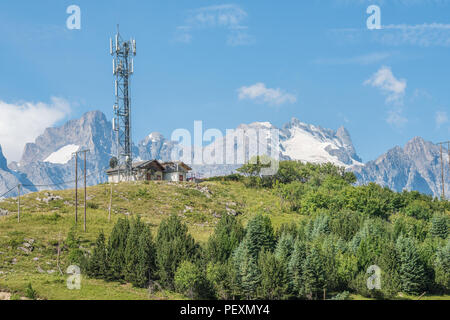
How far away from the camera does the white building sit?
101 m

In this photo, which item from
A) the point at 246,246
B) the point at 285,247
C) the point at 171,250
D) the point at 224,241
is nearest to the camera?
the point at 171,250

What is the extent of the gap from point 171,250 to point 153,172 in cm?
5657

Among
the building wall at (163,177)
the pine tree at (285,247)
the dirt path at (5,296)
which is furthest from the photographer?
the building wall at (163,177)

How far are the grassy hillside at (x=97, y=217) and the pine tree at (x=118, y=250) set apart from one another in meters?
1.79

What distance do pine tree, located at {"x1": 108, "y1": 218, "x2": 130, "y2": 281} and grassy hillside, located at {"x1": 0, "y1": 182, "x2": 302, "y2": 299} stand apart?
1.79 meters

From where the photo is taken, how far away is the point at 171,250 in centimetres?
4981

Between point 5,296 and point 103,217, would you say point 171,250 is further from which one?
point 103,217

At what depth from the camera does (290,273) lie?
49375 millimetres

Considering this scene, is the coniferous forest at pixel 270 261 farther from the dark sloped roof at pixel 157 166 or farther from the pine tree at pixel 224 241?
the dark sloped roof at pixel 157 166

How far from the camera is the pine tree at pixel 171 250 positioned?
159ft

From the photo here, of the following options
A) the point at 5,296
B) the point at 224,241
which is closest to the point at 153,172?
the point at 224,241

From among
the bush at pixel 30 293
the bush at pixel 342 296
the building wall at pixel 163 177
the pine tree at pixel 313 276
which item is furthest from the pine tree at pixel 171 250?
the building wall at pixel 163 177
